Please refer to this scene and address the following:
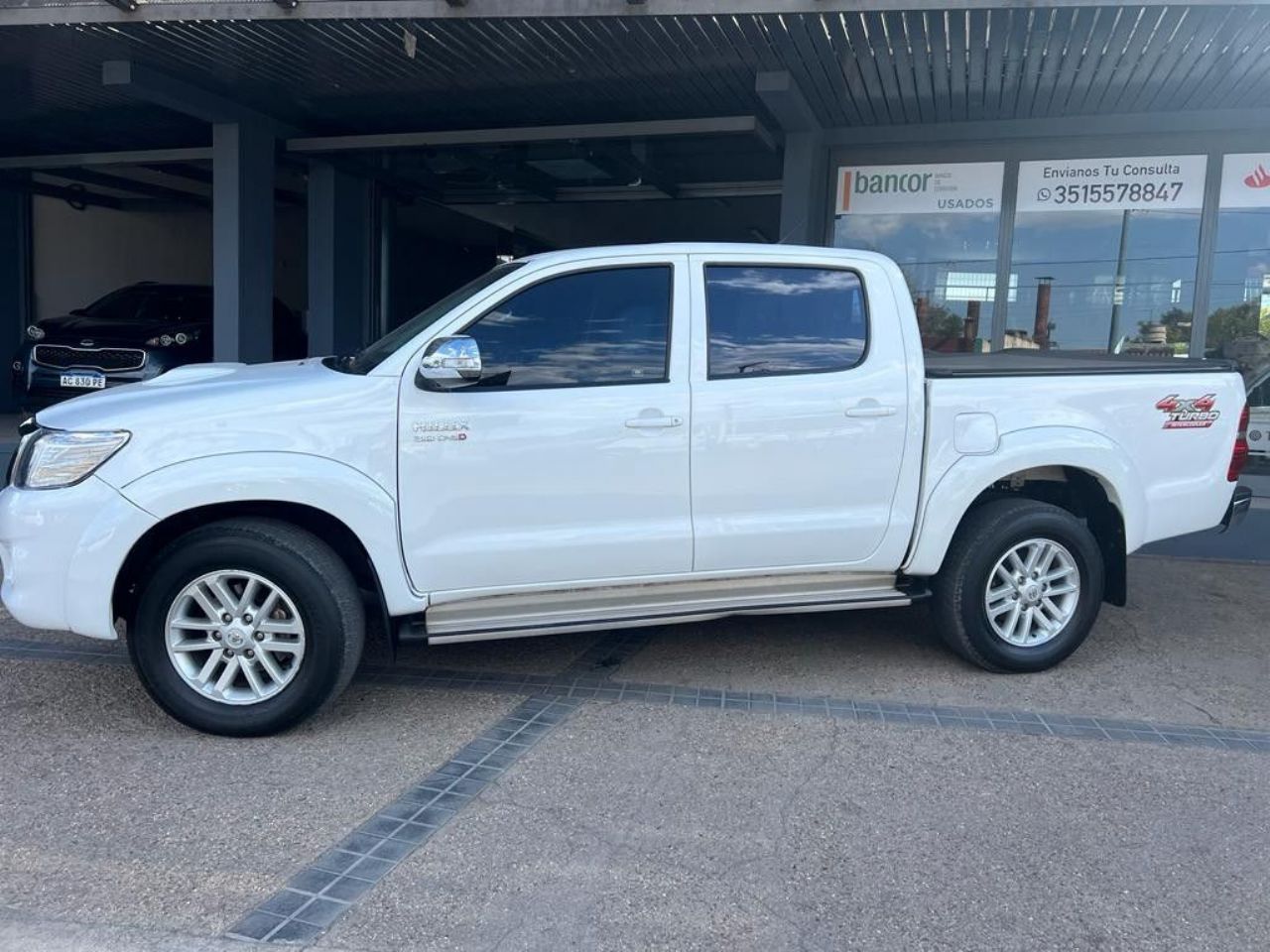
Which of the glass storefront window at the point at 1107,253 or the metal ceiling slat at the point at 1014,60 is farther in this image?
the glass storefront window at the point at 1107,253

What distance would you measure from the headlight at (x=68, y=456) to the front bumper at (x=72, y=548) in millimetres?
46

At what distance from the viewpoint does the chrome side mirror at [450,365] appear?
4.34 metres

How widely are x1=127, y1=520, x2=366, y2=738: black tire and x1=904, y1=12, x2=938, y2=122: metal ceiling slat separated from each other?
563 centimetres

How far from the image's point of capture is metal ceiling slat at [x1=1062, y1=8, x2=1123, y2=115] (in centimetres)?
729

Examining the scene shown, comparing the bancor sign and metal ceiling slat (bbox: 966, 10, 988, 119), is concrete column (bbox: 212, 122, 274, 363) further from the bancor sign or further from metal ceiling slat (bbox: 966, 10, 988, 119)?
metal ceiling slat (bbox: 966, 10, 988, 119)

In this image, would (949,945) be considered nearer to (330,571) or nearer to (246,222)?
(330,571)

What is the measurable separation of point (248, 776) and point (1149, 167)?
373 inches

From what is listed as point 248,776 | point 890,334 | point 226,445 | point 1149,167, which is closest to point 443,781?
point 248,776

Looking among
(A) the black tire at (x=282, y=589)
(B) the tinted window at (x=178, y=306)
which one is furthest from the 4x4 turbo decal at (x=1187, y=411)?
(B) the tinted window at (x=178, y=306)

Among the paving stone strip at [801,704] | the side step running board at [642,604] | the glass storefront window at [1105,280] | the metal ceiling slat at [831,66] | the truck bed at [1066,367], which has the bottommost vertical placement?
the paving stone strip at [801,704]

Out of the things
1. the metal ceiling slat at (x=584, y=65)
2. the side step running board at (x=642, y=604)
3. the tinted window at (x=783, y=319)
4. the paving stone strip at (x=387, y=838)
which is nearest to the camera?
the paving stone strip at (x=387, y=838)

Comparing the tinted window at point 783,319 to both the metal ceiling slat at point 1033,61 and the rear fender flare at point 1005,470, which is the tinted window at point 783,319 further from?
the metal ceiling slat at point 1033,61

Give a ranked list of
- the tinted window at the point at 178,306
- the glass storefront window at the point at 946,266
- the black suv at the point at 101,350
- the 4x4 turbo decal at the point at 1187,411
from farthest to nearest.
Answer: the tinted window at the point at 178,306 < the black suv at the point at 101,350 < the glass storefront window at the point at 946,266 < the 4x4 turbo decal at the point at 1187,411

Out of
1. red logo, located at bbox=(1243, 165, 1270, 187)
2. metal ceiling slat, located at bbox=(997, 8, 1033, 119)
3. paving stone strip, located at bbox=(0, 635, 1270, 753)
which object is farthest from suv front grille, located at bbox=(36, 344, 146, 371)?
red logo, located at bbox=(1243, 165, 1270, 187)
